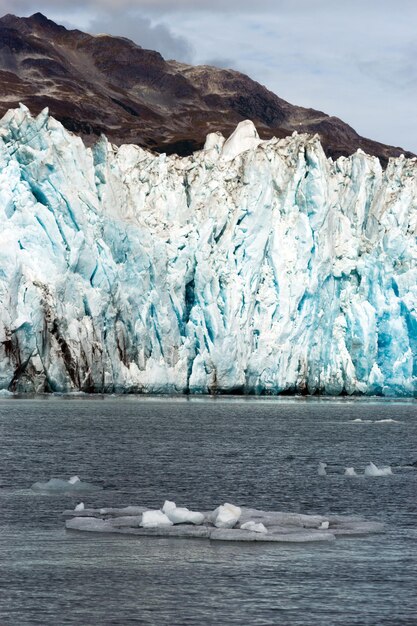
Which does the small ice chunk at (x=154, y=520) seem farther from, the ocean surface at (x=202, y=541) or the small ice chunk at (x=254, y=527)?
the small ice chunk at (x=254, y=527)

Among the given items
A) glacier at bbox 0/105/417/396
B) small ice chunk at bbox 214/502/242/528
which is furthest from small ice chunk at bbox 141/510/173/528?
glacier at bbox 0/105/417/396

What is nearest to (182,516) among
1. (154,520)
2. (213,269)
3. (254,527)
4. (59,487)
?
(154,520)

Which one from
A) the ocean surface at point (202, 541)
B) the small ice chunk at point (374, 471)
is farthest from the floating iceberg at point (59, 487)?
the small ice chunk at point (374, 471)

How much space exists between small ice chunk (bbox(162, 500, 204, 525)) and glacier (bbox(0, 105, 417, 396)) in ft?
158

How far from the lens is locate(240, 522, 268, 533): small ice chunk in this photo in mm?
23438

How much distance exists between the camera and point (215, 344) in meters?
77.9

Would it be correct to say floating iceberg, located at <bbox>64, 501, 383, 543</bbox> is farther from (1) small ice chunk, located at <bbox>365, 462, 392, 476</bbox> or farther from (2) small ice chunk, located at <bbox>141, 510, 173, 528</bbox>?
(1) small ice chunk, located at <bbox>365, 462, 392, 476</bbox>

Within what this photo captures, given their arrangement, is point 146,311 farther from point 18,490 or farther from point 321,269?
point 18,490

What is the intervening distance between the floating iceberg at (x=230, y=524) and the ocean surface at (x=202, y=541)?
35cm

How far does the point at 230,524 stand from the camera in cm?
2392

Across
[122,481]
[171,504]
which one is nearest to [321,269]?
[122,481]

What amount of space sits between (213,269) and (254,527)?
2175 inches

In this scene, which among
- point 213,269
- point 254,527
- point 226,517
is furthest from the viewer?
point 213,269

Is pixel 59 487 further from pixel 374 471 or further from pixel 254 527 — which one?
pixel 374 471
